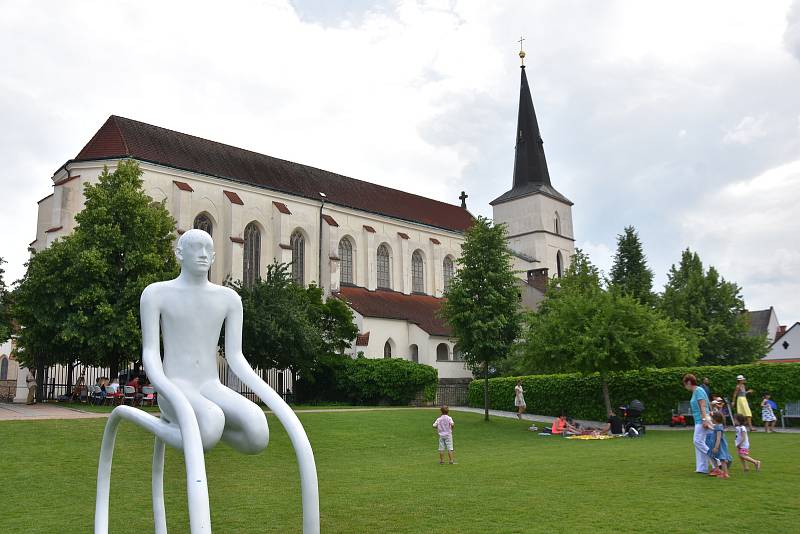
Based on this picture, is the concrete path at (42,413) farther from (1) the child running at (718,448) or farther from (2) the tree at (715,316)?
(2) the tree at (715,316)

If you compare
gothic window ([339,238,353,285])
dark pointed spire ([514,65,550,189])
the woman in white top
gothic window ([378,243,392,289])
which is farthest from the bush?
dark pointed spire ([514,65,550,189])

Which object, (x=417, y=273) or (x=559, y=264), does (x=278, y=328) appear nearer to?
(x=417, y=273)

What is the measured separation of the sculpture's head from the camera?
6004 mm

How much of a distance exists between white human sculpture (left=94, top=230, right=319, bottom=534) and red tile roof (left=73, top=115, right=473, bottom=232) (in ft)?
115

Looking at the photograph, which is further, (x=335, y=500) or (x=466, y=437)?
(x=466, y=437)

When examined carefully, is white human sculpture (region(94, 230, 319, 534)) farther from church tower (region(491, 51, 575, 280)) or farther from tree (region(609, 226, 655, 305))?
church tower (region(491, 51, 575, 280))

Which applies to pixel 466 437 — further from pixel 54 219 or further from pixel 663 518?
pixel 54 219

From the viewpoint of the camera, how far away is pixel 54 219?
36188 millimetres

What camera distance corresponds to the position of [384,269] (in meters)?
53.4

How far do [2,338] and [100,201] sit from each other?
675 cm

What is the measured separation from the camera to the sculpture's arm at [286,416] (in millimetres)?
5113

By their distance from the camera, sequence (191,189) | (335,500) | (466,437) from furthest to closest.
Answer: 1. (191,189)
2. (466,437)
3. (335,500)

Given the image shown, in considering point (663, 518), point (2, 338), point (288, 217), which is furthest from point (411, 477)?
point (288, 217)

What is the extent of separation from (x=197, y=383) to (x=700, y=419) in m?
9.22
